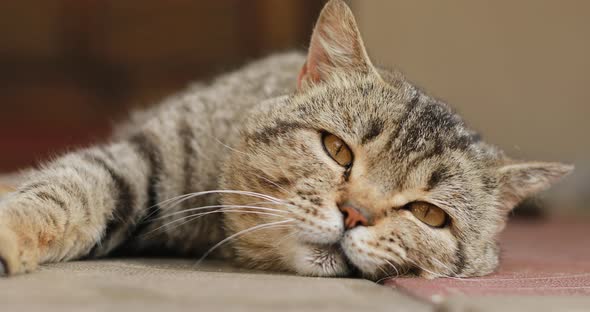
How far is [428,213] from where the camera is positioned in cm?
142

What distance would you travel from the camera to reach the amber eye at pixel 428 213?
54.9 inches

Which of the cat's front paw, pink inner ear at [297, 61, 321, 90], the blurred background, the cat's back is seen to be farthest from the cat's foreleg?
the blurred background

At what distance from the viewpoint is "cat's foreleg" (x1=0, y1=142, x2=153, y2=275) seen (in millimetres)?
1247

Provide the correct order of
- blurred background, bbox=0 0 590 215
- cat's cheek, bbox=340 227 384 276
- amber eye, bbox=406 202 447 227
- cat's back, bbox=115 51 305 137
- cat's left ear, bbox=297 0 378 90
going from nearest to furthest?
cat's cheek, bbox=340 227 384 276 → amber eye, bbox=406 202 447 227 → cat's left ear, bbox=297 0 378 90 → cat's back, bbox=115 51 305 137 → blurred background, bbox=0 0 590 215

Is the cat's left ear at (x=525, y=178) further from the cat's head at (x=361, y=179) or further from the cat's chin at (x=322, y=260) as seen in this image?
the cat's chin at (x=322, y=260)

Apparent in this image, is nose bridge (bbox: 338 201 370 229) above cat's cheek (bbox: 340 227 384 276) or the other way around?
above

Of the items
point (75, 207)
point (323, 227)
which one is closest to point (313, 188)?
point (323, 227)

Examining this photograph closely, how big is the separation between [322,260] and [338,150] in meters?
0.25

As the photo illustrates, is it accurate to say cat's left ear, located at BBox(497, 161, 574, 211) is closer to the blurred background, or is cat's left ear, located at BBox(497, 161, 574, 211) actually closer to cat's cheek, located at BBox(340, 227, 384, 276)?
cat's cheek, located at BBox(340, 227, 384, 276)

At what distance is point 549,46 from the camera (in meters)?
4.52

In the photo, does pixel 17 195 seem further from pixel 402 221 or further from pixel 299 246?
pixel 402 221

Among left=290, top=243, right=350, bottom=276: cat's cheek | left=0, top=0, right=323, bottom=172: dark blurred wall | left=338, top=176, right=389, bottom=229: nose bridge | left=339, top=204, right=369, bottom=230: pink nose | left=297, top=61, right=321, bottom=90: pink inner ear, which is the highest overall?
left=0, top=0, right=323, bottom=172: dark blurred wall

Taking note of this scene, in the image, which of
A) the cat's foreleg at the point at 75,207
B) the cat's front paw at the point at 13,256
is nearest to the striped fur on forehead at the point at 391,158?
the cat's foreleg at the point at 75,207

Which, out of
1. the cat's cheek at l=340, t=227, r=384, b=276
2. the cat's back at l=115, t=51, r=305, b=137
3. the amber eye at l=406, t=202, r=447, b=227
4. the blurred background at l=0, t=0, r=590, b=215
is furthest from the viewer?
the blurred background at l=0, t=0, r=590, b=215
